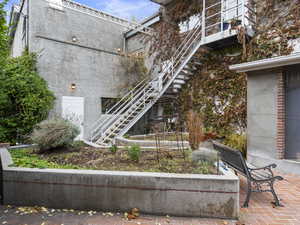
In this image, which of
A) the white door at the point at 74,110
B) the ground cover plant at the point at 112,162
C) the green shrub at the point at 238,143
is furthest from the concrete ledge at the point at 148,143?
the white door at the point at 74,110

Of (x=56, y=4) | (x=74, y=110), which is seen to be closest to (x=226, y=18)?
(x=56, y=4)

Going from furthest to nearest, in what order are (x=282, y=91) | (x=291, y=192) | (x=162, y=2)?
(x=162, y=2)
(x=282, y=91)
(x=291, y=192)

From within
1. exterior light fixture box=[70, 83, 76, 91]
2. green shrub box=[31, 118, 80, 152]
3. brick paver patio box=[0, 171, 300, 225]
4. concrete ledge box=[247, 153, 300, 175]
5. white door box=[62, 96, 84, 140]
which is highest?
exterior light fixture box=[70, 83, 76, 91]

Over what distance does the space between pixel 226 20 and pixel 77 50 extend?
699cm

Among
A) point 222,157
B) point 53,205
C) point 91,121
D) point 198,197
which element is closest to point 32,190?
point 53,205

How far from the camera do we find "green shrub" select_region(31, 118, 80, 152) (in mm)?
5070

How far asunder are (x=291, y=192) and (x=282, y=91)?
250 centimetres

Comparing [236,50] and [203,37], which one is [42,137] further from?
[236,50]

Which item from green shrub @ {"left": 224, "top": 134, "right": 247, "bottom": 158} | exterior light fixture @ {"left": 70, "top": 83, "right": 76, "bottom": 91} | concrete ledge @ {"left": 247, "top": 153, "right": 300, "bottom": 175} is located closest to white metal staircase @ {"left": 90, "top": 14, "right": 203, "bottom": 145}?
exterior light fixture @ {"left": 70, "top": 83, "right": 76, "bottom": 91}

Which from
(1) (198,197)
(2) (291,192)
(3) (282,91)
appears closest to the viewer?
(1) (198,197)

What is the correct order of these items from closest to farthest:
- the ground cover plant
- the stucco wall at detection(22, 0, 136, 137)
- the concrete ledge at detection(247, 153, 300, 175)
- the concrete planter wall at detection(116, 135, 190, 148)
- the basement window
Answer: the ground cover plant < the concrete ledge at detection(247, 153, 300, 175) < the concrete planter wall at detection(116, 135, 190, 148) < the stucco wall at detection(22, 0, 136, 137) < the basement window

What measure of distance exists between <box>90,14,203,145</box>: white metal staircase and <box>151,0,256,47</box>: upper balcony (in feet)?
1.42

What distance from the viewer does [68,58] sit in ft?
30.2

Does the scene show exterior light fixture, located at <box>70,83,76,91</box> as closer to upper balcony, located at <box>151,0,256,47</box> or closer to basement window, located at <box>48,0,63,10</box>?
basement window, located at <box>48,0,63,10</box>
